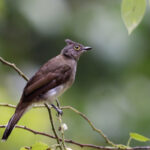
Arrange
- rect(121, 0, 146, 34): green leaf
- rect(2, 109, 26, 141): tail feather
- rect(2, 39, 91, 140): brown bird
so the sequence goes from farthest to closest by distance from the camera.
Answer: rect(2, 39, 91, 140): brown bird → rect(2, 109, 26, 141): tail feather → rect(121, 0, 146, 34): green leaf

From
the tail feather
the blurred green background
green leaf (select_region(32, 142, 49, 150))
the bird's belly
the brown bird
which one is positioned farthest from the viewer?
the blurred green background

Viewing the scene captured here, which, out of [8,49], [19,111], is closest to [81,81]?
[8,49]

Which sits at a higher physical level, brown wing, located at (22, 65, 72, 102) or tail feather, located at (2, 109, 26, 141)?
brown wing, located at (22, 65, 72, 102)

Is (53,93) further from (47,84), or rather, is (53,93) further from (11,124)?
(11,124)

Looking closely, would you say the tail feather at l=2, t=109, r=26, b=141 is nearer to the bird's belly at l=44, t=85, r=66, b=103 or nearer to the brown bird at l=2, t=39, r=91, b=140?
the brown bird at l=2, t=39, r=91, b=140

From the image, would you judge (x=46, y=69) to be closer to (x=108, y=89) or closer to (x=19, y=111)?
(x=19, y=111)

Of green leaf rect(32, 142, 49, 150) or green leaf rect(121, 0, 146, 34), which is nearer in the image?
green leaf rect(121, 0, 146, 34)

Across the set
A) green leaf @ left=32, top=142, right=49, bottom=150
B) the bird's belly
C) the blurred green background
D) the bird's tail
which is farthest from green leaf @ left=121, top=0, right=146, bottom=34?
the blurred green background
